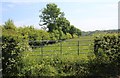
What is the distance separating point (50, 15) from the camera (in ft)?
166

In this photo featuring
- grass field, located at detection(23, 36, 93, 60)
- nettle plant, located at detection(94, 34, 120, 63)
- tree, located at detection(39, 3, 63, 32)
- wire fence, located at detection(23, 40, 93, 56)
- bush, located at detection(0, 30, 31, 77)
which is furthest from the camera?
tree, located at detection(39, 3, 63, 32)

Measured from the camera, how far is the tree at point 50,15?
48.7 metres

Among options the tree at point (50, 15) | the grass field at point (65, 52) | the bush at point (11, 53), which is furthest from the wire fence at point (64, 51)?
the tree at point (50, 15)

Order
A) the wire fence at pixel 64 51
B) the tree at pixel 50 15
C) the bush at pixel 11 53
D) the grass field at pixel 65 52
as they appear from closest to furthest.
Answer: the bush at pixel 11 53
the grass field at pixel 65 52
the wire fence at pixel 64 51
the tree at pixel 50 15

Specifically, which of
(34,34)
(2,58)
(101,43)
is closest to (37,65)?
(2,58)

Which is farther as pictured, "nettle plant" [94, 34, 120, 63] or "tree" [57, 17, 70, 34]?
"tree" [57, 17, 70, 34]

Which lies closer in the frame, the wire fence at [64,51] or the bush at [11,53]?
the bush at [11,53]

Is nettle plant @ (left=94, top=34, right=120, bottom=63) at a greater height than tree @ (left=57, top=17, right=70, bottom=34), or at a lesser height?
lesser

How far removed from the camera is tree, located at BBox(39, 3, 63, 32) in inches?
1919

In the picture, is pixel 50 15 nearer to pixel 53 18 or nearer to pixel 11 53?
pixel 53 18

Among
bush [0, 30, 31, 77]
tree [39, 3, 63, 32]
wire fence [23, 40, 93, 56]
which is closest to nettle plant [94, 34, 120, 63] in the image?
wire fence [23, 40, 93, 56]

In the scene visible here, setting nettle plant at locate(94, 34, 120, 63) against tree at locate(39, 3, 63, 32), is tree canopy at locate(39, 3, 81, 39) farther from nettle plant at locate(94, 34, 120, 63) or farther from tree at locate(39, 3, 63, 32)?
nettle plant at locate(94, 34, 120, 63)

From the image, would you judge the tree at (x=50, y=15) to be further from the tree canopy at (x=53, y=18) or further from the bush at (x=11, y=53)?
the bush at (x=11, y=53)

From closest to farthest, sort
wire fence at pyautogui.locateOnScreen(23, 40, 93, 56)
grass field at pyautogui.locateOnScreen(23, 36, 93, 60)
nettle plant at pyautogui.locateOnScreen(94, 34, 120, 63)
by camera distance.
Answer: nettle plant at pyautogui.locateOnScreen(94, 34, 120, 63) → grass field at pyautogui.locateOnScreen(23, 36, 93, 60) → wire fence at pyautogui.locateOnScreen(23, 40, 93, 56)
